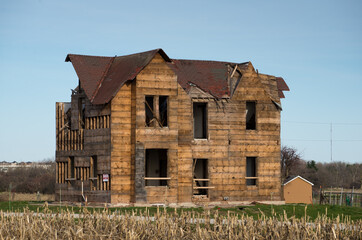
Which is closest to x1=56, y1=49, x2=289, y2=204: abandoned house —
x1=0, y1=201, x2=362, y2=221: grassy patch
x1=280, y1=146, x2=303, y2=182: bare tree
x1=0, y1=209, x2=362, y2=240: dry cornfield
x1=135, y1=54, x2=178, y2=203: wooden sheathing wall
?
x1=135, y1=54, x2=178, y2=203: wooden sheathing wall

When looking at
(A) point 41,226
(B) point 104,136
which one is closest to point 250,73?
(B) point 104,136

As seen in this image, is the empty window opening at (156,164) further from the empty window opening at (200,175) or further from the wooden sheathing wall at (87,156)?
the wooden sheathing wall at (87,156)

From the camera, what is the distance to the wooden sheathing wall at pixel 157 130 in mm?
38094

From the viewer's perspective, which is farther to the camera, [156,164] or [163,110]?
[156,164]

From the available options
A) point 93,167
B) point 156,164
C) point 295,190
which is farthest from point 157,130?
point 295,190

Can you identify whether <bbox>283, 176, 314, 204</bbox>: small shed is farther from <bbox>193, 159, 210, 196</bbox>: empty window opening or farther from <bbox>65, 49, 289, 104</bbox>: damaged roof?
<bbox>193, 159, 210, 196</bbox>: empty window opening

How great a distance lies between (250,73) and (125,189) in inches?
462

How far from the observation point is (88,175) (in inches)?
1571

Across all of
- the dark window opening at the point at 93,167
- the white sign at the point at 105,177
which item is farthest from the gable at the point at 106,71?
the white sign at the point at 105,177

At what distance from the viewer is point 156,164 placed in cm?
4278

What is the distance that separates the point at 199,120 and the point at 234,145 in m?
3.15

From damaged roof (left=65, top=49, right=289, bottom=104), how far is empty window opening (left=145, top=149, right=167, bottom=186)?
16.2 feet

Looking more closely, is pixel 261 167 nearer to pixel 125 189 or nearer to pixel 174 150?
pixel 174 150

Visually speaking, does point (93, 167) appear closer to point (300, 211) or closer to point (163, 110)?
point (163, 110)
